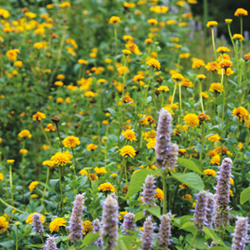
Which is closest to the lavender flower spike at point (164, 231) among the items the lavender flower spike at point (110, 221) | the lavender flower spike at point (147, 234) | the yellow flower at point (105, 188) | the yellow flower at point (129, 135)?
the lavender flower spike at point (147, 234)

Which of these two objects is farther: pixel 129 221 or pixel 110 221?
pixel 129 221

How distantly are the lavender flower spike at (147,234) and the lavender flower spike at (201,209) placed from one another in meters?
0.14

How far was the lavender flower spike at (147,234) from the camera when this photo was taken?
93cm

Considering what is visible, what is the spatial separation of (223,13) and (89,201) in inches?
361

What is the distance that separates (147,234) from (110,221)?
0.17 metres

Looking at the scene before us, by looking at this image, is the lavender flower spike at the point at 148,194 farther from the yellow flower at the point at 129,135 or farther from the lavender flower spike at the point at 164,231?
the yellow flower at the point at 129,135

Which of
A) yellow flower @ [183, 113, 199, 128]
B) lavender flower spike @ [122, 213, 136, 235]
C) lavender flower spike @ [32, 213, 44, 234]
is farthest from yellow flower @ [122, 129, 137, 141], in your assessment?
lavender flower spike @ [122, 213, 136, 235]

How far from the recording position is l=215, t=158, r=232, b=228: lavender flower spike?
40.5 inches

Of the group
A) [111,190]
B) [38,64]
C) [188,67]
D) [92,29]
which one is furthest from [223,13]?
[111,190]

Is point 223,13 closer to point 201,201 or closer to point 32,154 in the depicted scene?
point 32,154

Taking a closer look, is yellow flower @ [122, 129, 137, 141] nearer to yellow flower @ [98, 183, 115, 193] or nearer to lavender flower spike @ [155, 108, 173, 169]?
yellow flower @ [98, 183, 115, 193]

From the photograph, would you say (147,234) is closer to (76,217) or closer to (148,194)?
(148,194)

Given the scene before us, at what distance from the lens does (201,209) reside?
914mm

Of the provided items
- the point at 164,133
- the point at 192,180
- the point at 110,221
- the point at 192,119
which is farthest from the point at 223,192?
the point at 192,119
